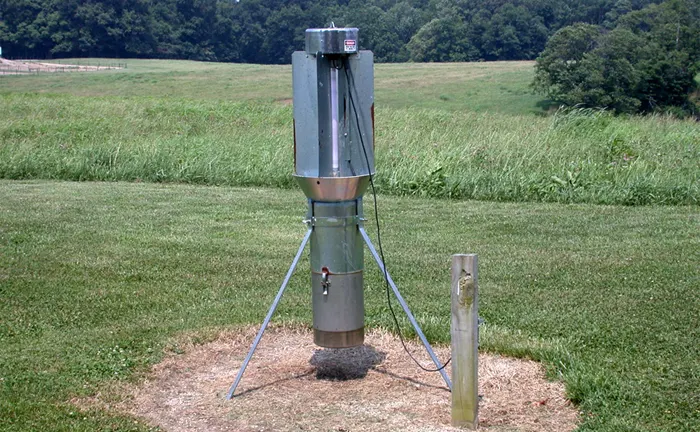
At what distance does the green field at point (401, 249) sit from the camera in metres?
4.82

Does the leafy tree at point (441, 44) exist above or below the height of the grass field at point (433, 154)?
above

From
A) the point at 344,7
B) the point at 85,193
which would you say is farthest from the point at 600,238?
the point at 344,7

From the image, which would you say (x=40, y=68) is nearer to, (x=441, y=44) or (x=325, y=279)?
(x=441, y=44)

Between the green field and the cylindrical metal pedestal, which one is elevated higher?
the cylindrical metal pedestal

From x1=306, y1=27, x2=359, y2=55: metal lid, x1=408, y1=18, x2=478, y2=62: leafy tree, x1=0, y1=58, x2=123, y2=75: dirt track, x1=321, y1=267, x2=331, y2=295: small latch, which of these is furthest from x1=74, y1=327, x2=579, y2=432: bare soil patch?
x1=408, y1=18, x2=478, y2=62: leafy tree

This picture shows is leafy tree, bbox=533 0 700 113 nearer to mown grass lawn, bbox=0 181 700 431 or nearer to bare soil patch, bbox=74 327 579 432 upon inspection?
mown grass lawn, bbox=0 181 700 431

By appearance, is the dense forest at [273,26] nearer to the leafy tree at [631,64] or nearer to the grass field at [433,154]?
the leafy tree at [631,64]

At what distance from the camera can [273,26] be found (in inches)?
3105

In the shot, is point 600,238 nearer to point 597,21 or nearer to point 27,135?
point 27,135

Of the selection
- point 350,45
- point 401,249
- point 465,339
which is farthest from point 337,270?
point 401,249

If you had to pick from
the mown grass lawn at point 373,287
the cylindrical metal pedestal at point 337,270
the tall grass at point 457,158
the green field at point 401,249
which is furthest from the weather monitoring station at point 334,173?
the tall grass at point 457,158

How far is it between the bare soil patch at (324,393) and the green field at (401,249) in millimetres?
158

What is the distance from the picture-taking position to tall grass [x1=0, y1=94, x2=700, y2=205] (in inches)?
444

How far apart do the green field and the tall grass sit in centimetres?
4
